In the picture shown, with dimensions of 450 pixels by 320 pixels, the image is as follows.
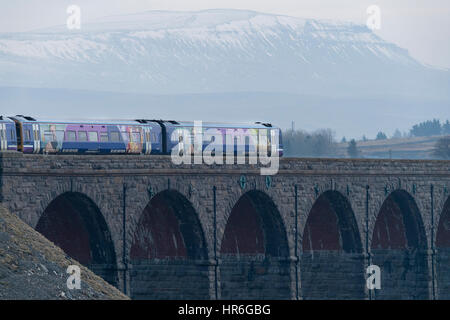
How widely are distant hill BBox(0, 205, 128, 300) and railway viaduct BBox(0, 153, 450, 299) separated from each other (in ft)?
11.8

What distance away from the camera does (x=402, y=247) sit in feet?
258

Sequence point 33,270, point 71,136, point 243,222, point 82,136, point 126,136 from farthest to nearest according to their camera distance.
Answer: point 243,222 → point 126,136 → point 82,136 → point 71,136 → point 33,270

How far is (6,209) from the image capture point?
1923 inches

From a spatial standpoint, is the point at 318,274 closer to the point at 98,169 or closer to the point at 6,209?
the point at 98,169

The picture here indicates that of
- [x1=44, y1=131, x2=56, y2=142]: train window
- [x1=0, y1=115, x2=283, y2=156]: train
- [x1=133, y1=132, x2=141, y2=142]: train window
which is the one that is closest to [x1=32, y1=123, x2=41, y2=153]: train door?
[x1=0, y1=115, x2=283, y2=156]: train

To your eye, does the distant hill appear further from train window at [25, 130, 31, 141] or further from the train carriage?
train window at [25, 130, 31, 141]

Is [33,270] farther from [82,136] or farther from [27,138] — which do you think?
[82,136]

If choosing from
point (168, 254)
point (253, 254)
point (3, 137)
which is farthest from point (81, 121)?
point (253, 254)

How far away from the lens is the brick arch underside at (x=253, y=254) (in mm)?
66500

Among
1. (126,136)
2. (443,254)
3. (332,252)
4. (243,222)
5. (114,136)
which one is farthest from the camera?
(443,254)

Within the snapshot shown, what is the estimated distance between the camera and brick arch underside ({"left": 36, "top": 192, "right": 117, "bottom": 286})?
5522 cm

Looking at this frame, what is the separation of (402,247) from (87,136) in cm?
2494
